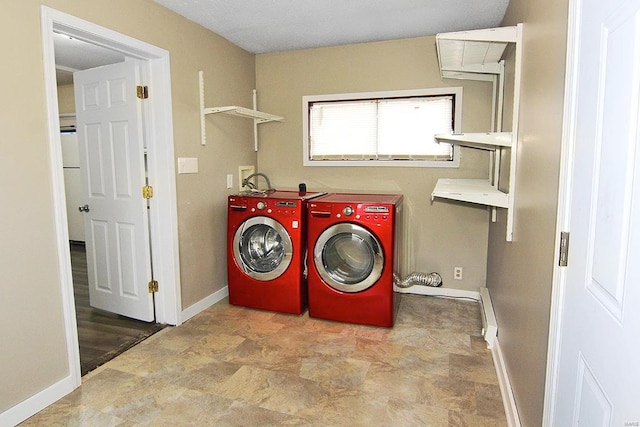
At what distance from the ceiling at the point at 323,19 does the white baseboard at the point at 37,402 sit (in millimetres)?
2482

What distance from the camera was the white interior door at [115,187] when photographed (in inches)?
112

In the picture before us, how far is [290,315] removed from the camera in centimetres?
319

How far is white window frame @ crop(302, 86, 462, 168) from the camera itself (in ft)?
11.0

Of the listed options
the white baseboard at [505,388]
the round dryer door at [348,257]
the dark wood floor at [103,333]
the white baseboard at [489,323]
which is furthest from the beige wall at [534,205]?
the dark wood floor at [103,333]

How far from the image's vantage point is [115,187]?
2.99 m

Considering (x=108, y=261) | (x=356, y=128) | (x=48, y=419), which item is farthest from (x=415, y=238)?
(x=48, y=419)

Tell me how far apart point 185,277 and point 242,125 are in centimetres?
157

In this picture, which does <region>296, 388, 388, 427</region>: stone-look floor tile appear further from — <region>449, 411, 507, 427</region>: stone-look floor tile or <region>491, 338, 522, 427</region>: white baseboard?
<region>491, 338, 522, 427</region>: white baseboard

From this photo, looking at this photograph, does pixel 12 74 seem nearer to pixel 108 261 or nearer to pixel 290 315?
pixel 108 261

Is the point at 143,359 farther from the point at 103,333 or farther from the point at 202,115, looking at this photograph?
the point at 202,115

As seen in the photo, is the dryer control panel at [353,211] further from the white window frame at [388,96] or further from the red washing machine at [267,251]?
the white window frame at [388,96]

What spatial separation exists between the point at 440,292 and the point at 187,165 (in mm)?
2530

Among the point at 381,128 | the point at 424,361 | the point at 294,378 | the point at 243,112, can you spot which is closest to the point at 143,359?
the point at 294,378

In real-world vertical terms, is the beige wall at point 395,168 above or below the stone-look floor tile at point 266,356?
above
